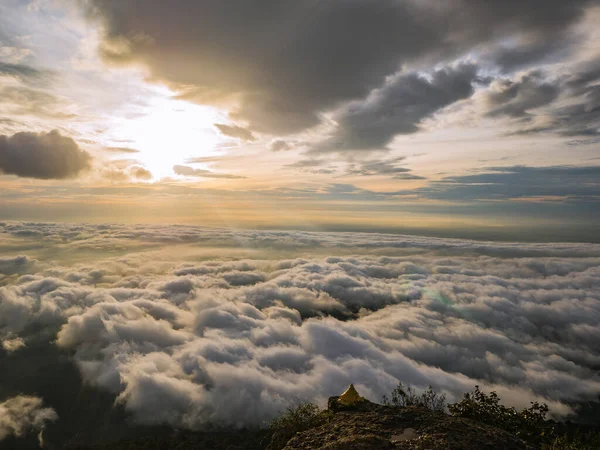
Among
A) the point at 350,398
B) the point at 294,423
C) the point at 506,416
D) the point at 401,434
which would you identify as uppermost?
the point at 401,434

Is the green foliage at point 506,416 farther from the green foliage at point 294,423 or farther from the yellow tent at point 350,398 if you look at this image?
the green foliage at point 294,423

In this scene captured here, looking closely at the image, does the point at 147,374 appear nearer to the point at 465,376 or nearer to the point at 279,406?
the point at 279,406

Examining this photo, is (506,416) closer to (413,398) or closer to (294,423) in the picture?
(413,398)

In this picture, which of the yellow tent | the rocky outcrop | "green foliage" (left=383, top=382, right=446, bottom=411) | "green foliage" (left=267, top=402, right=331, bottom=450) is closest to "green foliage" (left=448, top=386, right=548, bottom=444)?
"green foliage" (left=383, top=382, right=446, bottom=411)

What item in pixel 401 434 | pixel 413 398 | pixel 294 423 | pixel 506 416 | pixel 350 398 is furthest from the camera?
pixel 413 398

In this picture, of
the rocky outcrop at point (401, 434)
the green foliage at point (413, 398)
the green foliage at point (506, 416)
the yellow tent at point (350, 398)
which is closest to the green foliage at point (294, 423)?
the yellow tent at point (350, 398)

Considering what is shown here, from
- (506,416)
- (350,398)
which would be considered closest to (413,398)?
(506,416)

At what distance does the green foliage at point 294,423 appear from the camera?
23.4 m

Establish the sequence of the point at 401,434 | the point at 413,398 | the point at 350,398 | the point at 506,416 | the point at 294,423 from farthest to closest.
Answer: the point at 413,398
the point at 294,423
the point at 506,416
the point at 350,398
the point at 401,434

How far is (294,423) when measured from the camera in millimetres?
26922

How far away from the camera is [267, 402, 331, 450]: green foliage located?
23375 mm

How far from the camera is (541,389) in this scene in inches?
6649

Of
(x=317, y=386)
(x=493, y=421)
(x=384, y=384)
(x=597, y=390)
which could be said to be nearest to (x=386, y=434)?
(x=493, y=421)

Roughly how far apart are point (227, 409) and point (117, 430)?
72.7m
